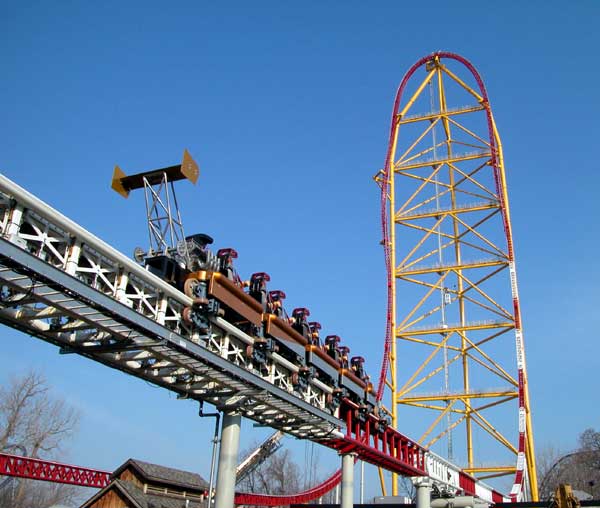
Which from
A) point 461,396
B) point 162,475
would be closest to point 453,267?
point 461,396

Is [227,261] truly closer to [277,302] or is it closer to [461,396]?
[277,302]

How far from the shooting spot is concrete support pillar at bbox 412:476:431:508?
26094 mm

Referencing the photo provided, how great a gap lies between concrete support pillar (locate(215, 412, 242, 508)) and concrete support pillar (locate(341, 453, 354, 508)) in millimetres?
7255

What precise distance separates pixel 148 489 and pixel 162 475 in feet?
3.80

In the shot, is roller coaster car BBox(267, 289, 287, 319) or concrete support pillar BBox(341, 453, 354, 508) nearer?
roller coaster car BBox(267, 289, 287, 319)

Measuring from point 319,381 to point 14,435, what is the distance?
2807 cm

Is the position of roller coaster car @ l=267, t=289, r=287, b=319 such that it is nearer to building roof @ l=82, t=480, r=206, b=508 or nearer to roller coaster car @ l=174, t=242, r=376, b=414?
roller coaster car @ l=174, t=242, r=376, b=414

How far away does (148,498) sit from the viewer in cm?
2703

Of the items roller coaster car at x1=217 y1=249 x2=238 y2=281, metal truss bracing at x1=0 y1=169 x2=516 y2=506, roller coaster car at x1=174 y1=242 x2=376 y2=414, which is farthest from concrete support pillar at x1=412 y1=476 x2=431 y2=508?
roller coaster car at x1=217 y1=249 x2=238 y2=281

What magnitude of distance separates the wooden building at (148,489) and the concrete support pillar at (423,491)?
32.7ft

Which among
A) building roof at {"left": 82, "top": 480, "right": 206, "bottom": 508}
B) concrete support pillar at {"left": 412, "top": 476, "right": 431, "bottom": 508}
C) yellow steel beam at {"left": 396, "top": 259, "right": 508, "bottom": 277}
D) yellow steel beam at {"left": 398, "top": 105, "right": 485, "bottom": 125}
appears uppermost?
yellow steel beam at {"left": 398, "top": 105, "right": 485, "bottom": 125}

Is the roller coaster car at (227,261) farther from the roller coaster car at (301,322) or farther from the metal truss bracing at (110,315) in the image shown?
the roller coaster car at (301,322)

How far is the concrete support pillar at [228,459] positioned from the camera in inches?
623

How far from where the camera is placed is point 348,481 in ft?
74.2
